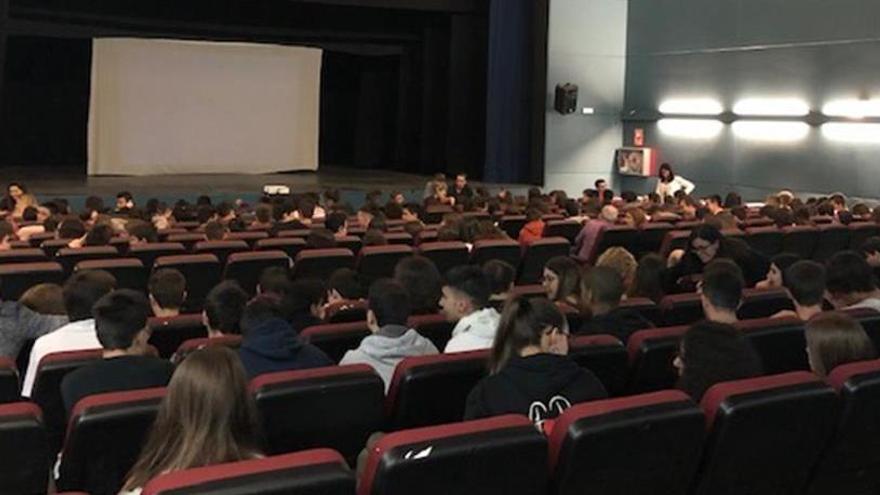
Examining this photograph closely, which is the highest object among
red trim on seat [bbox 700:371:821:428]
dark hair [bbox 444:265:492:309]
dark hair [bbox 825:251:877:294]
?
dark hair [bbox 825:251:877:294]

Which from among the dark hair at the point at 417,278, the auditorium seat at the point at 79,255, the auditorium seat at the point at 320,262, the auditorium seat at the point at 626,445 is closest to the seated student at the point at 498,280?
the dark hair at the point at 417,278

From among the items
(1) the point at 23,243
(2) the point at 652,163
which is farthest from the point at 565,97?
(1) the point at 23,243

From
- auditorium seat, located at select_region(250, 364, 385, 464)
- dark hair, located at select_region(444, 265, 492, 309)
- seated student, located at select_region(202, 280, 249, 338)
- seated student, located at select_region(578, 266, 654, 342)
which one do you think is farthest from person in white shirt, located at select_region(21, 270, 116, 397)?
seated student, located at select_region(578, 266, 654, 342)

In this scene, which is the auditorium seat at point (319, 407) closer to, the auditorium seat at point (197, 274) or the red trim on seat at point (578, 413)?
the red trim on seat at point (578, 413)

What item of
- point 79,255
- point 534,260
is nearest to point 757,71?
point 534,260

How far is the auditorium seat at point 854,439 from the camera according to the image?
3.23m

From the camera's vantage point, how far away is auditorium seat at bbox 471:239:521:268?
772 cm

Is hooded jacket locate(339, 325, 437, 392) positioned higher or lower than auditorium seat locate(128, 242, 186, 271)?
lower

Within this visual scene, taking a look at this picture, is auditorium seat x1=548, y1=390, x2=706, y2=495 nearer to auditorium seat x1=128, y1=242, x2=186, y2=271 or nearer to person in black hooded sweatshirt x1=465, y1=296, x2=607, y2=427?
person in black hooded sweatshirt x1=465, y1=296, x2=607, y2=427

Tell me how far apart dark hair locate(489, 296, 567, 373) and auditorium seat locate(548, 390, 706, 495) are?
0.71 m

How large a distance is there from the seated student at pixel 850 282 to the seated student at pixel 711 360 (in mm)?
1833

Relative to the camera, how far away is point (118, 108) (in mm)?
18266

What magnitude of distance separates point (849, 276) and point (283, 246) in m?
4.27

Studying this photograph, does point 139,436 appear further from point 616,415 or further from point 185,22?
point 185,22
